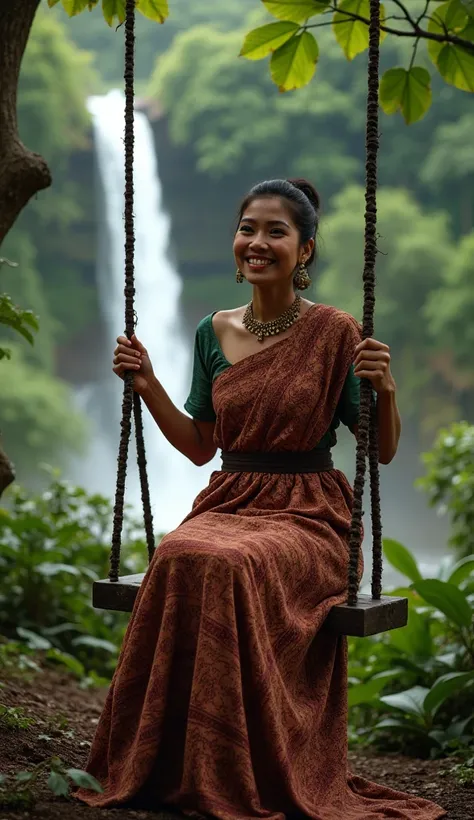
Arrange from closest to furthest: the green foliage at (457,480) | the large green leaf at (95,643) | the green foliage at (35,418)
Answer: the large green leaf at (95,643) → the green foliage at (457,480) → the green foliage at (35,418)

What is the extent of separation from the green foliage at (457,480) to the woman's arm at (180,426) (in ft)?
7.32

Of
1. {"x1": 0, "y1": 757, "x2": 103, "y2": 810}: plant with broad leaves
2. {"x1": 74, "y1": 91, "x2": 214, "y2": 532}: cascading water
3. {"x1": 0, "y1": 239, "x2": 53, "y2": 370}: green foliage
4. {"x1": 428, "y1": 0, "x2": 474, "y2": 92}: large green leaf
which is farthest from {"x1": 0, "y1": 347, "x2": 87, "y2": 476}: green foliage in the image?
{"x1": 0, "y1": 757, "x2": 103, "y2": 810}: plant with broad leaves

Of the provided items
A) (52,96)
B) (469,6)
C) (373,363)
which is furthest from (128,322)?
(52,96)

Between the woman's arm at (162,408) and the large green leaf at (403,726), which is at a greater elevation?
the woman's arm at (162,408)

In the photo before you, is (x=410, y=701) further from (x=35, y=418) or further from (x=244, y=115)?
(x=244, y=115)

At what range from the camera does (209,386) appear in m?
2.72

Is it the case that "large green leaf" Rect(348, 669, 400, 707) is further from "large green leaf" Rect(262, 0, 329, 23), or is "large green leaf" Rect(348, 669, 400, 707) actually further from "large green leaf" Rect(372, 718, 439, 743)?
"large green leaf" Rect(262, 0, 329, 23)

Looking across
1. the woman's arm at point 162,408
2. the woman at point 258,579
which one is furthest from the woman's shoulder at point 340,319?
the woman's arm at point 162,408

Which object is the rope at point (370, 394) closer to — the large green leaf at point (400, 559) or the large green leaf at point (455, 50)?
the large green leaf at point (455, 50)

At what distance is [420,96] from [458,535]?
2322 millimetres

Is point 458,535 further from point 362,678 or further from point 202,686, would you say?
point 202,686

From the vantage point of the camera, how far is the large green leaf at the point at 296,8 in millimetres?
2861

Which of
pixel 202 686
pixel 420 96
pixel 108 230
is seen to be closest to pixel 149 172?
pixel 108 230

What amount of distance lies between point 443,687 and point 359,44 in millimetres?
1909
